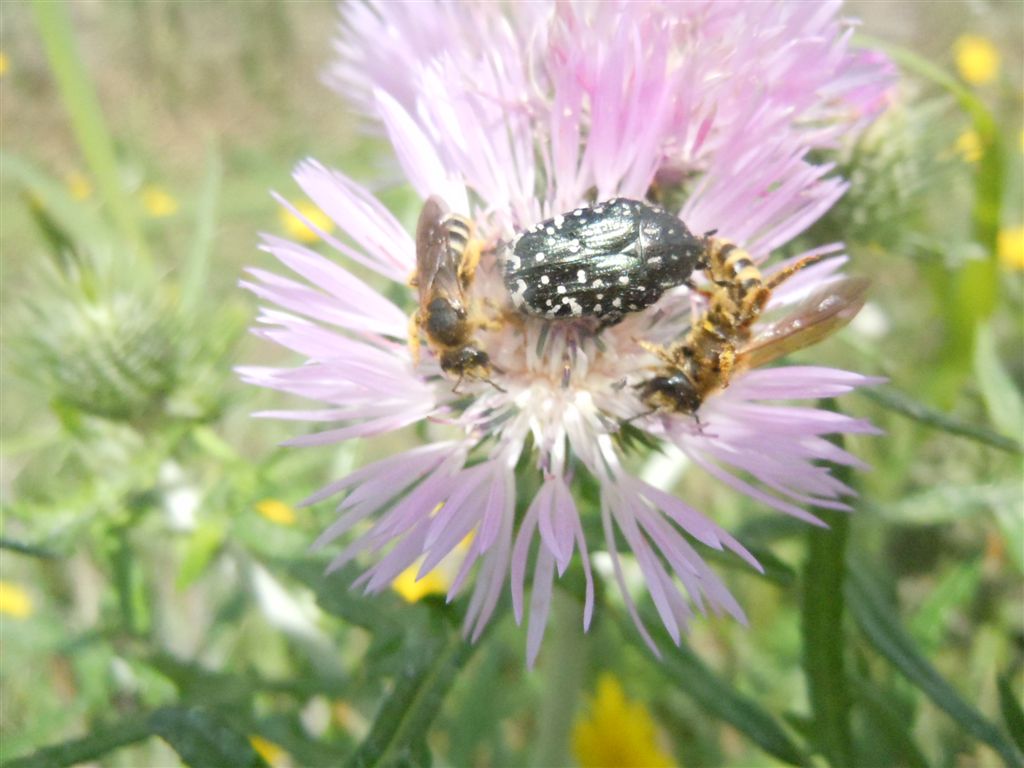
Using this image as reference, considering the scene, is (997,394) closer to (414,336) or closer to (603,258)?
(603,258)

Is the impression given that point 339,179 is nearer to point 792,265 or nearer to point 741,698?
point 792,265

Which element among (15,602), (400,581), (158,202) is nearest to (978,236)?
(400,581)

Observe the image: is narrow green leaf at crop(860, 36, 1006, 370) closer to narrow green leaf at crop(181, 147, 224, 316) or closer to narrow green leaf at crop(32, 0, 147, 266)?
narrow green leaf at crop(181, 147, 224, 316)

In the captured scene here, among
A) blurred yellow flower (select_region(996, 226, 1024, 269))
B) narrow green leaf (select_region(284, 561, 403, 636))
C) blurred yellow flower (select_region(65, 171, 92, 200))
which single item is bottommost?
narrow green leaf (select_region(284, 561, 403, 636))

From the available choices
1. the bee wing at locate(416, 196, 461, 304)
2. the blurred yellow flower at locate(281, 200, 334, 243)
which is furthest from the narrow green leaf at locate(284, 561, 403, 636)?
the blurred yellow flower at locate(281, 200, 334, 243)

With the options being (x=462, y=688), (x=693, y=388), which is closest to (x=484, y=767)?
(x=462, y=688)

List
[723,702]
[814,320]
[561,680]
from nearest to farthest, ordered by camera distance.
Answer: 1. [814,320]
2. [723,702]
3. [561,680]
